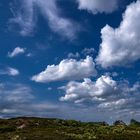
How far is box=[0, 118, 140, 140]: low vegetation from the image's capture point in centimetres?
6462

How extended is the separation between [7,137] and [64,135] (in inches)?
414

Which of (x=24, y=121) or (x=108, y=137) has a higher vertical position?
(x=24, y=121)

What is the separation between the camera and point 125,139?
6359 centimetres

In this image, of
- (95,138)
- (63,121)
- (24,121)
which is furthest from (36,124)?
(95,138)

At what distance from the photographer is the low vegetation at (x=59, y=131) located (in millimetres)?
64625

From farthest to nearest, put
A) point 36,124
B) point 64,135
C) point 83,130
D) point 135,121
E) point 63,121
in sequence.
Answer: point 135,121
point 63,121
point 36,124
point 83,130
point 64,135

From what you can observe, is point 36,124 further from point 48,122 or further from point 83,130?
point 83,130

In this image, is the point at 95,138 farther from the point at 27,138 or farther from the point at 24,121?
the point at 24,121

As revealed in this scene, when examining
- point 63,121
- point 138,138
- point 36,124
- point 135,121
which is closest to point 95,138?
point 138,138

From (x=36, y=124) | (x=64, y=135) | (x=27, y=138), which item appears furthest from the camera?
(x=36, y=124)

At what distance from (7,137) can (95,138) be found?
53.5ft

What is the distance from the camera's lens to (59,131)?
2901 inches

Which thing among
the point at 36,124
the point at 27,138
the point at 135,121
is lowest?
the point at 27,138

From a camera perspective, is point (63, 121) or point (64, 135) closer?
point (64, 135)
